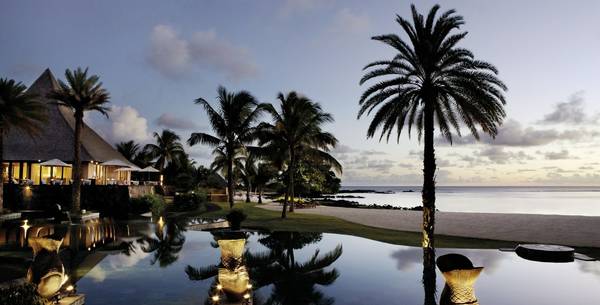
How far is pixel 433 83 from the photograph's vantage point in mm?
15453

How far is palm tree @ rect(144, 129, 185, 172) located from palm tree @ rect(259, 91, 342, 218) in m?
36.8

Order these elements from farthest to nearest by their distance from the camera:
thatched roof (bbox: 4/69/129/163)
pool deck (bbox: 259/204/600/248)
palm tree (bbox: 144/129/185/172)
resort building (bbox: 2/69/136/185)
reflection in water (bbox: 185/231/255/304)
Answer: palm tree (bbox: 144/129/185/172)
thatched roof (bbox: 4/69/129/163)
resort building (bbox: 2/69/136/185)
pool deck (bbox: 259/204/600/248)
reflection in water (bbox: 185/231/255/304)

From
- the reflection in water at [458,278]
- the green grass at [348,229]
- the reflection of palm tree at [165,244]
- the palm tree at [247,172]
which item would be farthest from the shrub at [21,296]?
the palm tree at [247,172]

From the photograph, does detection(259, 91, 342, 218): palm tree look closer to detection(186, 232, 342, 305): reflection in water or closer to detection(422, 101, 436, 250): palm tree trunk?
detection(186, 232, 342, 305): reflection in water

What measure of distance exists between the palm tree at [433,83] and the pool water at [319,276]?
8.44ft

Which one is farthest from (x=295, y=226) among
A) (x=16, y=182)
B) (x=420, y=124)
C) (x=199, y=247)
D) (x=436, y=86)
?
(x=16, y=182)

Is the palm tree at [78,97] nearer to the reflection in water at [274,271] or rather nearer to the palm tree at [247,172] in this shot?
the reflection in water at [274,271]

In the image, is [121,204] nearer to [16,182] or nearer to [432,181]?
[16,182]

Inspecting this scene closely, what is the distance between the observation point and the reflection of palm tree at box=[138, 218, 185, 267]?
14.6 meters

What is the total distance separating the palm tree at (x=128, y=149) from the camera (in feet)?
237

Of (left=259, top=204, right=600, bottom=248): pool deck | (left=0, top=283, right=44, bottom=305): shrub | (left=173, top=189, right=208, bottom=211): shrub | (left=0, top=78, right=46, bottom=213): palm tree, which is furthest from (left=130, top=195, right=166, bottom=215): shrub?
(left=0, top=283, right=44, bottom=305): shrub

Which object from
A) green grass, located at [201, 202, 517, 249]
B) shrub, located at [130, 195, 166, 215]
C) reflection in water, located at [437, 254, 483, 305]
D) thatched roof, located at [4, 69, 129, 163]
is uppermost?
thatched roof, located at [4, 69, 129, 163]

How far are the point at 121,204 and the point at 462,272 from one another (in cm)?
3087

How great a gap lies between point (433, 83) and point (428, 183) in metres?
3.65
